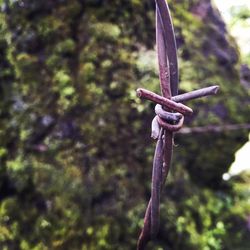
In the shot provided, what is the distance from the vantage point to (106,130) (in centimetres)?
214

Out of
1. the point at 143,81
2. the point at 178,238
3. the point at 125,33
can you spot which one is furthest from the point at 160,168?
the point at 125,33

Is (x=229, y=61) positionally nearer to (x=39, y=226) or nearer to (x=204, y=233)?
(x=204, y=233)

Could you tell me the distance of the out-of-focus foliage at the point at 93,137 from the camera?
198cm

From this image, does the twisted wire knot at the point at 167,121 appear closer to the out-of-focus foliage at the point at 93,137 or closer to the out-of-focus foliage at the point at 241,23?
the out-of-focus foliage at the point at 93,137

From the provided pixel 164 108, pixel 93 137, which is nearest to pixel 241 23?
pixel 93 137

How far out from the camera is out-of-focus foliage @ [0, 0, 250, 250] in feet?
6.48

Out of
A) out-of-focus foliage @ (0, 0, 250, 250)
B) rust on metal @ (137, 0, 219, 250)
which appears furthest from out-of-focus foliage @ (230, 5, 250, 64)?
rust on metal @ (137, 0, 219, 250)

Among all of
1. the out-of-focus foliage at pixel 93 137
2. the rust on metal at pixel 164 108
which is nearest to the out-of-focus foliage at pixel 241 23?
the out-of-focus foliage at pixel 93 137

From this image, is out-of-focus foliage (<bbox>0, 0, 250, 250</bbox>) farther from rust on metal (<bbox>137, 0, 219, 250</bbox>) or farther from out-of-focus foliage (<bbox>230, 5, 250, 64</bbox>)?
out-of-focus foliage (<bbox>230, 5, 250, 64</bbox>)

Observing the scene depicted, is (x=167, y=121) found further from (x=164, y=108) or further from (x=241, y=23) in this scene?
(x=241, y=23)

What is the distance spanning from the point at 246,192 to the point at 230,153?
→ 2.06ft

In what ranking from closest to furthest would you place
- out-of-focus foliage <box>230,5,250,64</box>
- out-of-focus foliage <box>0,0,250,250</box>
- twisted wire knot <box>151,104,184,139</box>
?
twisted wire knot <box>151,104,184,139</box> < out-of-focus foliage <box>0,0,250,250</box> < out-of-focus foliage <box>230,5,250,64</box>

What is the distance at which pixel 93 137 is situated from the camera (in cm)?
211

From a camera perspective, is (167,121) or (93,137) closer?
(167,121)
